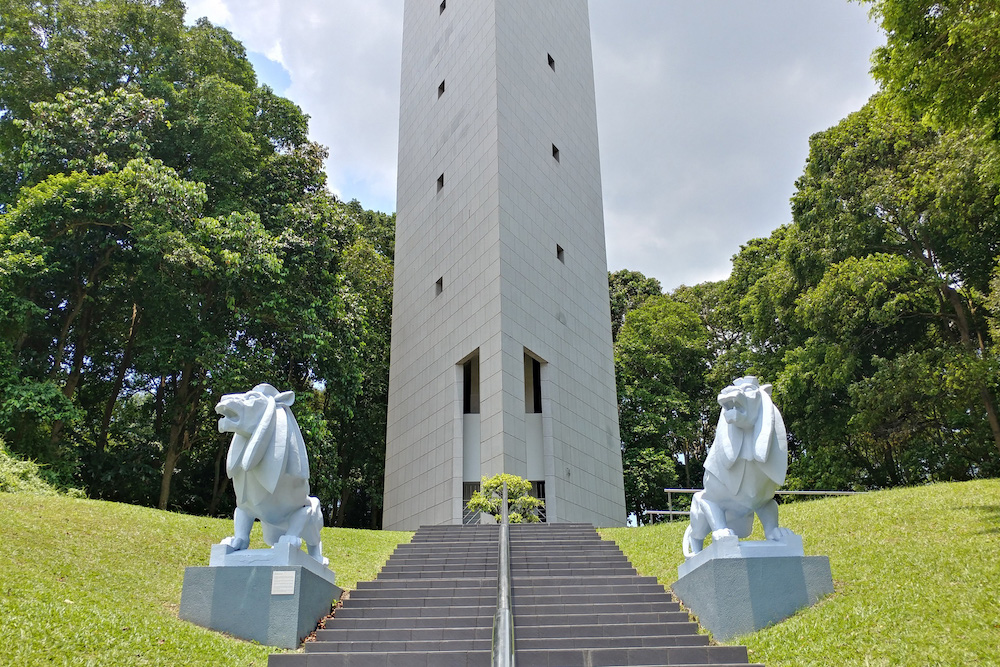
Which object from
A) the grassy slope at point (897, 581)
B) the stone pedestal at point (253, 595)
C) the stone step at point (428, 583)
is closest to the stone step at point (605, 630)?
the grassy slope at point (897, 581)

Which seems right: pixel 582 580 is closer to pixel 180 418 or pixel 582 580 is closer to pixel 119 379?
pixel 180 418

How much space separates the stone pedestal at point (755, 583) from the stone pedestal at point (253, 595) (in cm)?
444

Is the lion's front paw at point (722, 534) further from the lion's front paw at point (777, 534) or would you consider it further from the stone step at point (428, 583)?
the stone step at point (428, 583)

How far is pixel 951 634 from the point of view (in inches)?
243

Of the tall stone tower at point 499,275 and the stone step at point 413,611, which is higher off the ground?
the tall stone tower at point 499,275

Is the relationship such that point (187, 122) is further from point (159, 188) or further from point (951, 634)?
point (951, 634)

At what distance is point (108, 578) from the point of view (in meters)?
8.94

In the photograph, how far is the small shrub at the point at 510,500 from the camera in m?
17.0

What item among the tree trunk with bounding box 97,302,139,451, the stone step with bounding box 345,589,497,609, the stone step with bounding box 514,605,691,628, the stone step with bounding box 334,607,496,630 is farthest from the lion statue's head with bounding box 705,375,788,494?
the tree trunk with bounding box 97,302,139,451

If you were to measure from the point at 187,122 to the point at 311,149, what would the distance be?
4.58 metres

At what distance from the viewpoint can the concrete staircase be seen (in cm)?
682

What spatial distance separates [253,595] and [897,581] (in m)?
7.04

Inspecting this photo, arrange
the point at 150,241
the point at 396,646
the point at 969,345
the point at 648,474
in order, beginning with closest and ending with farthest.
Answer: the point at 396,646
the point at 150,241
the point at 969,345
the point at 648,474

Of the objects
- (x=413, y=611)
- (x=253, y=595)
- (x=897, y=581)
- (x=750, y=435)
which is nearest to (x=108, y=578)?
(x=253, y=595)
